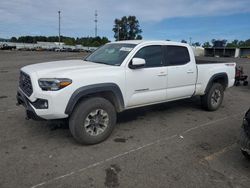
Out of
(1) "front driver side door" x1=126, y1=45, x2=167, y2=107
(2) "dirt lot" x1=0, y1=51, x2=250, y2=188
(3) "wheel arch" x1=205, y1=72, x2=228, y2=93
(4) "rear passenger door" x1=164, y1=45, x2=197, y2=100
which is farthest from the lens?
(3) "wheel arch" x1=205, y1=72, x2=228, y2=93

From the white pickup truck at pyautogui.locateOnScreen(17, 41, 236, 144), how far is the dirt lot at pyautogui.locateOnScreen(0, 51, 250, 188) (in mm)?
512

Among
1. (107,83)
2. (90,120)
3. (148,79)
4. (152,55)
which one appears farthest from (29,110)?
(152,55)

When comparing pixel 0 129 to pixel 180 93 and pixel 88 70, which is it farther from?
pixel 180 93

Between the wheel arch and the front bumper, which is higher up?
the wheel arch

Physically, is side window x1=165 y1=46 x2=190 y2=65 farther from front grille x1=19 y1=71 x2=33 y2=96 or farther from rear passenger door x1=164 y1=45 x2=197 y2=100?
front grille x1=19 y1=71 x2=33 y2=96

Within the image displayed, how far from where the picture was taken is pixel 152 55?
5.23 metres

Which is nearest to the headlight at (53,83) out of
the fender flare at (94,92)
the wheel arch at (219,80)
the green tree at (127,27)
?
the fender flare at (94,92)

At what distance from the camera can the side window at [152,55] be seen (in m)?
5.05

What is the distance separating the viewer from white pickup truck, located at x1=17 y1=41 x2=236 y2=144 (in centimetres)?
396

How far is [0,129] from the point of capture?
4.99m

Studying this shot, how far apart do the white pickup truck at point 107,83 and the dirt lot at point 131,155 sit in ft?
1.68

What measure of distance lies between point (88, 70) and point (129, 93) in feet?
3.04

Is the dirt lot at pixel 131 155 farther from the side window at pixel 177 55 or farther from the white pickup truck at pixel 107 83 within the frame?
the side window at pixel 177 55

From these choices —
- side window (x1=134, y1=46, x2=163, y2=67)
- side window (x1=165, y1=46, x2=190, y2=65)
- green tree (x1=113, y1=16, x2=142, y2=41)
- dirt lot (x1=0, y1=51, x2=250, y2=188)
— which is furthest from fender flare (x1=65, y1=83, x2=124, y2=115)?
green tree (x1=113, y1=16, x2=142, y2=41)
